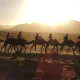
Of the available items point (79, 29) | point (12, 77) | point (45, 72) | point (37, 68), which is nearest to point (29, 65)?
point (37, 68)

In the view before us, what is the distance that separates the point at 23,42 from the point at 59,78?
10316 millimetres

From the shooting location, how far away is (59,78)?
15.7 metres

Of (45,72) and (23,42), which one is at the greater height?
(23,42)

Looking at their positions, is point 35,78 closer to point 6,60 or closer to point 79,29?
point 6,60

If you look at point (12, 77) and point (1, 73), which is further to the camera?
point (1, 73)

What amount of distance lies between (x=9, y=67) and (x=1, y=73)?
1964 mm

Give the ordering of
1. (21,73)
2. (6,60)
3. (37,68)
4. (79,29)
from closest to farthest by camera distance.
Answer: (21,73) → (37,68) → (6,60) → (79,29)

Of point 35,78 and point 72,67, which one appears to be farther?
point 72,67

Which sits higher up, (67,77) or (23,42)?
(23,42)

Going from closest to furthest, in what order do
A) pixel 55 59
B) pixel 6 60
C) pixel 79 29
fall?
pixel 6 60 < pixel 55 59 < pixel 79 29

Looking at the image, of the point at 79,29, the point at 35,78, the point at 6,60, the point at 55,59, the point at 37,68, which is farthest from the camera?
the point at 79,29

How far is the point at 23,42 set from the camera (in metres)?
25.5

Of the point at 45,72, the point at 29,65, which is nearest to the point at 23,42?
the point at 29,65

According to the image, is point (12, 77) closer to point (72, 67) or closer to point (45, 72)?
point (45, 72)
